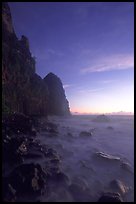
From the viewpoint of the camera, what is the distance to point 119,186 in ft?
32.9

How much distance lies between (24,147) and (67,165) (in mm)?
2871

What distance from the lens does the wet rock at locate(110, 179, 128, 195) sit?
9778mm

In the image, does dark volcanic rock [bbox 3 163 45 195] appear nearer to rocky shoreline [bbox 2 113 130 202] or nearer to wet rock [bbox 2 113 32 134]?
rocky shoreline [bbox 2 113 130 202]

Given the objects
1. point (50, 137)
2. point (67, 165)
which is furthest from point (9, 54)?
point (67, 165)

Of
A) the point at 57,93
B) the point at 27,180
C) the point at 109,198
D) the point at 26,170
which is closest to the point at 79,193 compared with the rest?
the point at 109,198

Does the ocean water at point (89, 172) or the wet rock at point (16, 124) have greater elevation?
the wet rock at point (16, 124)

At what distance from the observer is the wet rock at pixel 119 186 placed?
9778 mm

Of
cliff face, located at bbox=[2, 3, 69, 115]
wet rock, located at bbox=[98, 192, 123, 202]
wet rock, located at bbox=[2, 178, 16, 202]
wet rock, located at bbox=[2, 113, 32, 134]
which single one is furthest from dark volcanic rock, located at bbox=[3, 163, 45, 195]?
cliff face, located at bbox=[2, 3, 69, 115]

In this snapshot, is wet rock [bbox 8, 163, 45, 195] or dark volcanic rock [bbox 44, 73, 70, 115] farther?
dark volcanic rock [bbox 44, 73, 70, 115]

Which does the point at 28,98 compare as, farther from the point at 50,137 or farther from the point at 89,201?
the point at 89,201

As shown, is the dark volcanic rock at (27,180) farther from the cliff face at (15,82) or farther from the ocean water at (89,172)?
the cliff face at (15,82)

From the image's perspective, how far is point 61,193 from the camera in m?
9.14

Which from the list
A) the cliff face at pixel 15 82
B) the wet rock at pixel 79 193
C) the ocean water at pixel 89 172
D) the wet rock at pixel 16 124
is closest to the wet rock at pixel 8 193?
the ocean water at pixel 89 172

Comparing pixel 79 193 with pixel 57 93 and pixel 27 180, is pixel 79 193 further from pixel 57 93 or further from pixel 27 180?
pixel 57 93
